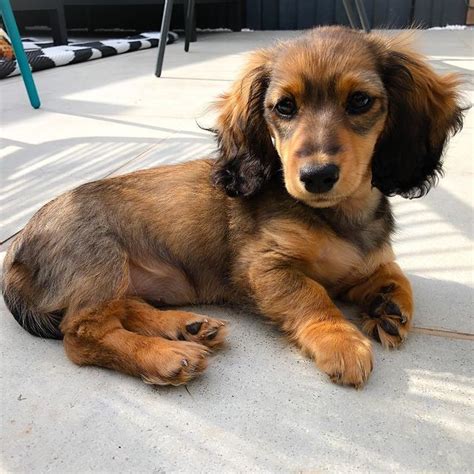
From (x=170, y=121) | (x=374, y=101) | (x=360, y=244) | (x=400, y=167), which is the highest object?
(x=374, y=101)

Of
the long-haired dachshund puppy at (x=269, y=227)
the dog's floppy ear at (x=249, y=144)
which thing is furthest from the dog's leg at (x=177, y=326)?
the dog's floppy ear at (x=249, y=144)

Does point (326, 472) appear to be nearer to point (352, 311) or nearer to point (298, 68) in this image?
point (352, 311)

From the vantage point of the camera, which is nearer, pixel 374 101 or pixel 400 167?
pixel 374 101

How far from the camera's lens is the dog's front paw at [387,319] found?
173 cm

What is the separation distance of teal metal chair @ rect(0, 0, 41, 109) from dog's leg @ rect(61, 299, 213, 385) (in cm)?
330

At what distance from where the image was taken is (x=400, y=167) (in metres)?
1.88

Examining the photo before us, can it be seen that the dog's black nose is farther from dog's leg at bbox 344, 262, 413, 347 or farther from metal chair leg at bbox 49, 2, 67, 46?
metal chair leg at bbox 49, 2, 67, 46

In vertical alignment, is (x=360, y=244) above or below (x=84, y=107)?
above

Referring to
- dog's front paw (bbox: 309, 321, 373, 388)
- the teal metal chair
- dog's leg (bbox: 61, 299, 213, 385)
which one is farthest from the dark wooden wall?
dog's leg (bbox: 61, 299, 213, 385)

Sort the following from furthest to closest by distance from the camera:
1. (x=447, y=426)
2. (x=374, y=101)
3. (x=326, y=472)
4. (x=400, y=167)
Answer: (x=400, y=167), (x=374, y=101), (x=447, y=426), (x=326, y=472)

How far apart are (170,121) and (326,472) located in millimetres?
3335

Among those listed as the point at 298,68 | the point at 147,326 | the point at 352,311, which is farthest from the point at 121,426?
the point at 298,68

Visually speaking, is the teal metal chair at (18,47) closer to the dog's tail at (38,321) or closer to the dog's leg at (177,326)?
the dog's tail at (38,321)

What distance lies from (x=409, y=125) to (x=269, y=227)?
0.57m
